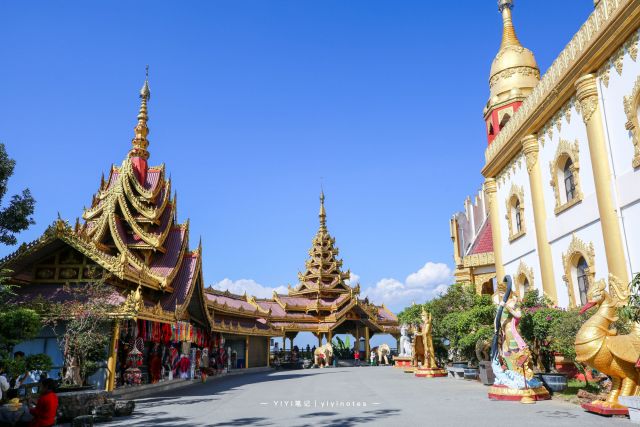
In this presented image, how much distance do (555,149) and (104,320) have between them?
1457cm

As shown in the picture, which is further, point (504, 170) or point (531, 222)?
point (504, 170)

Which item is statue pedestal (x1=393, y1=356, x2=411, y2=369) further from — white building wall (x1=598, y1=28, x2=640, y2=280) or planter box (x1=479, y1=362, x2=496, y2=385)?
white building wall (x1=598, y1=28, x2=640, y2=280)

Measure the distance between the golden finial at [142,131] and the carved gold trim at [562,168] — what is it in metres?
17.5

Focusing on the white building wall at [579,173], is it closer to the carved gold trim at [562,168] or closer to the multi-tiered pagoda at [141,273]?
the carved gold trim at [562,168]

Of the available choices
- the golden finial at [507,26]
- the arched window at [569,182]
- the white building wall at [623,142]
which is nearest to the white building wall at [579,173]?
the arched window at [569,182]

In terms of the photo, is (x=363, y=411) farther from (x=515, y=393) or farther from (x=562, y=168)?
(x=562, y=168)

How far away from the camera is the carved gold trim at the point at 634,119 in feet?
37.3

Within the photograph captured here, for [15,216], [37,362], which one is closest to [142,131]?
[15,216]

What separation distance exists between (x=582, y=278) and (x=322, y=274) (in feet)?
94.1

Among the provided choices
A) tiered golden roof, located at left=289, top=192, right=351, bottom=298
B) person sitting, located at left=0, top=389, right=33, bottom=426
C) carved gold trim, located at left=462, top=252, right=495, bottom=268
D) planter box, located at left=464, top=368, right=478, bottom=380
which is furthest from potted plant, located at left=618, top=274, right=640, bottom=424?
tiered golden roof, located at left=289, top=192, right=351, bottom=298

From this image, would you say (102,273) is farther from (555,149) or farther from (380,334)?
(380,334)

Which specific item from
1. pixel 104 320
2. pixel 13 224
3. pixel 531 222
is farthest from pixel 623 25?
pixel 13 224

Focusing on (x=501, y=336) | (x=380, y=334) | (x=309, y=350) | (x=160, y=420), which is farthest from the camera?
(x=380, y=334)

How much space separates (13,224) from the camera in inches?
535
